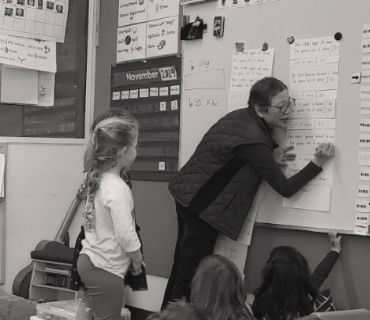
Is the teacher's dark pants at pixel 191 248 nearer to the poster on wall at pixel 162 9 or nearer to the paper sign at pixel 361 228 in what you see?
the paper sign at pixel 361 228

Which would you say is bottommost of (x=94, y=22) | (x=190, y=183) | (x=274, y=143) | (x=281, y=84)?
(x=190, y=183)

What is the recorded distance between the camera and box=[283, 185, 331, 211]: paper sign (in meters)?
3.03

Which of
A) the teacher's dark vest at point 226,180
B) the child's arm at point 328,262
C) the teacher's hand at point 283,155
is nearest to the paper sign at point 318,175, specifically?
the teacher's hand at point 283,155

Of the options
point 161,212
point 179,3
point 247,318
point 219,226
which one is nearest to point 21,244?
point 161,212

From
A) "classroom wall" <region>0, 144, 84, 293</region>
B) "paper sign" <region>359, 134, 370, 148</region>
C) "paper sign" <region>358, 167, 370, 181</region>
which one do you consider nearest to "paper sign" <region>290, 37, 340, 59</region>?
"paper sign" <region>359, 134, 370, 148</region>

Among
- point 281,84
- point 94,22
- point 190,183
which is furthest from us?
point 94,22

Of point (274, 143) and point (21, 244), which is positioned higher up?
point (274, 143)

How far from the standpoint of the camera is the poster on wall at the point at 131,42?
398 cm

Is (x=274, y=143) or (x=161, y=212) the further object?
(x=161, y=212)

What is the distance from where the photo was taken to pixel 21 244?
4.03m

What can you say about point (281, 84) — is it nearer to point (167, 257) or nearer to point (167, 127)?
point (167, 127)

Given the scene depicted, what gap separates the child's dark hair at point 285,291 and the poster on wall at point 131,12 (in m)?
1.95

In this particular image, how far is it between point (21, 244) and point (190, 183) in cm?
127

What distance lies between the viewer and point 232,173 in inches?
127
